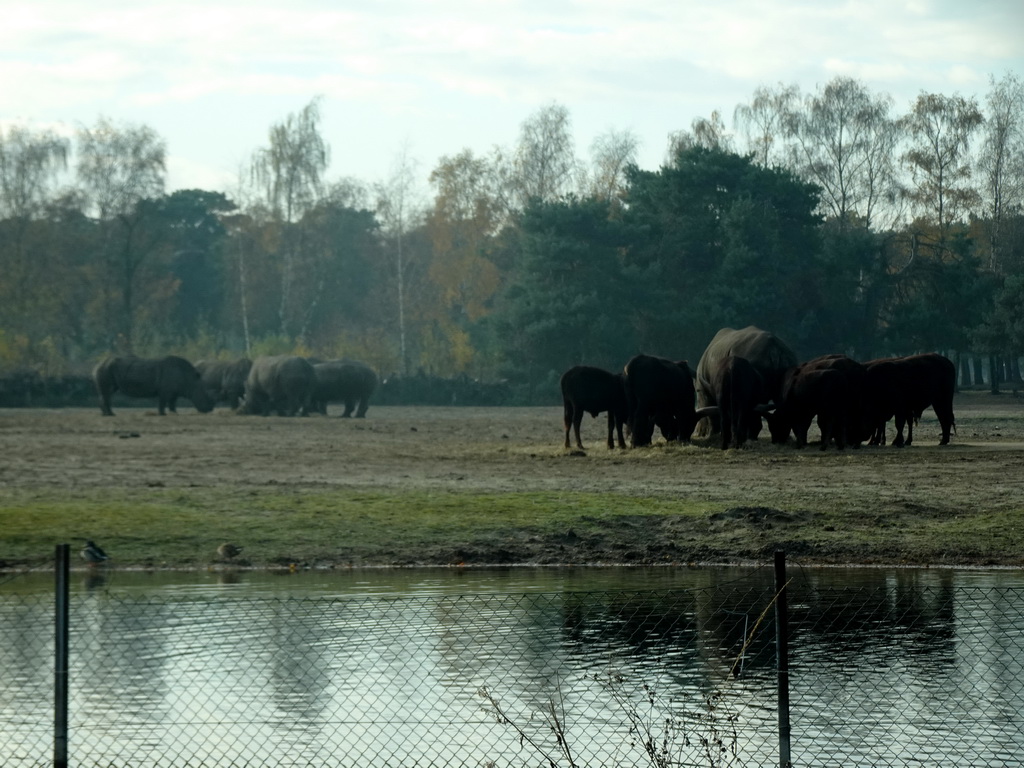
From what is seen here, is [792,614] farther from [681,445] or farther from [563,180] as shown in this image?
[563,180]

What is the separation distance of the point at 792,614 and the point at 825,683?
266cm

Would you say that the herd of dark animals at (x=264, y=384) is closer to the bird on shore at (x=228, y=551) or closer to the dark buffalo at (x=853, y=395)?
the dark buffalo at (x=853, y=395)

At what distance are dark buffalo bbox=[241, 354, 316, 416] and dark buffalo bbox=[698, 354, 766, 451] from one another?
26.3 meters

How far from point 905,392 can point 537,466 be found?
25.9ft

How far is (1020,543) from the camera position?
16.7 m

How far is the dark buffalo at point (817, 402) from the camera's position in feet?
92.6

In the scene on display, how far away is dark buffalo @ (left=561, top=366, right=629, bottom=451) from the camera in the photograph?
30.5 meters

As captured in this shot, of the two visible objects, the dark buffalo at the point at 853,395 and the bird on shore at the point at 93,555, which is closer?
the bird on shore at the point at 93,555

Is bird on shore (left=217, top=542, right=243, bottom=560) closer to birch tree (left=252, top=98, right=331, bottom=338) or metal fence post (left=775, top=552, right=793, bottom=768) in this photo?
metal fence post (left=775, top=552, right=793, bottom=768)

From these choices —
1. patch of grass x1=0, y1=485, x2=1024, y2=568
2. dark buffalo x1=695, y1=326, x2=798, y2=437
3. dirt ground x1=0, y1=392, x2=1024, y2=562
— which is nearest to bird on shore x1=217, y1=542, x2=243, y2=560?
patch of grass x1=0, y1=485, x2=1024, y2=568

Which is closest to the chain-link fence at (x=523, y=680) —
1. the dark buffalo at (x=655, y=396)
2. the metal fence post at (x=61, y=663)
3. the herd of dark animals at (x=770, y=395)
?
the metal fence post at (x=61, y=663)

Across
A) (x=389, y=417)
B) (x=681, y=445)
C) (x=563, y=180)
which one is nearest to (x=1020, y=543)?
(x=681, y=445)

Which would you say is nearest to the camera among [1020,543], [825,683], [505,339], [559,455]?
[825,683]

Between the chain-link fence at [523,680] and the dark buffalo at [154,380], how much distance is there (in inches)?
1636
